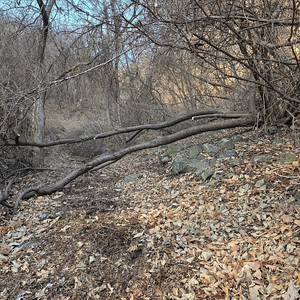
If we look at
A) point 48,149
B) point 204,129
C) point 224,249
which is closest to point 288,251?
point 224,249

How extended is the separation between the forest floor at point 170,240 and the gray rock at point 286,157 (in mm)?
87

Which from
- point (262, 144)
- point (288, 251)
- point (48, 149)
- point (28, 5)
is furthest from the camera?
point (48, 149)

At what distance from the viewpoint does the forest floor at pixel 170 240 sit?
268cm

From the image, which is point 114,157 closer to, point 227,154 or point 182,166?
point 182,166

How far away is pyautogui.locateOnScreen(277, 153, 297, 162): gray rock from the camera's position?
13.4 ft

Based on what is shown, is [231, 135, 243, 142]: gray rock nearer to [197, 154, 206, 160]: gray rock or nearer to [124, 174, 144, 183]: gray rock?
[197, 154, 206, 160]: gray rock

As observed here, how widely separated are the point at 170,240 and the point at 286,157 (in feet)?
7.68

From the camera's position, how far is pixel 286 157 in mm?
4168

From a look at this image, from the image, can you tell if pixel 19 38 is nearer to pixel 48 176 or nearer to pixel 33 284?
pixel 48 176

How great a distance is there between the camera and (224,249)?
301 centimetres

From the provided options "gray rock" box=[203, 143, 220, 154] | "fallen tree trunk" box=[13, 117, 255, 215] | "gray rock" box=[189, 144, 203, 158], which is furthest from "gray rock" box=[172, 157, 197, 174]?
"fallen tree trunk" box=[13, 117, 255, 215]

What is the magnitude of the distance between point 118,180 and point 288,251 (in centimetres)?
380

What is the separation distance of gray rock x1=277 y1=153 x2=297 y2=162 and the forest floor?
0.09 meters

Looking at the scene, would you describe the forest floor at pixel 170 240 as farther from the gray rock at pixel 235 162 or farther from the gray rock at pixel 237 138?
the gray rock at pixel 237 138
